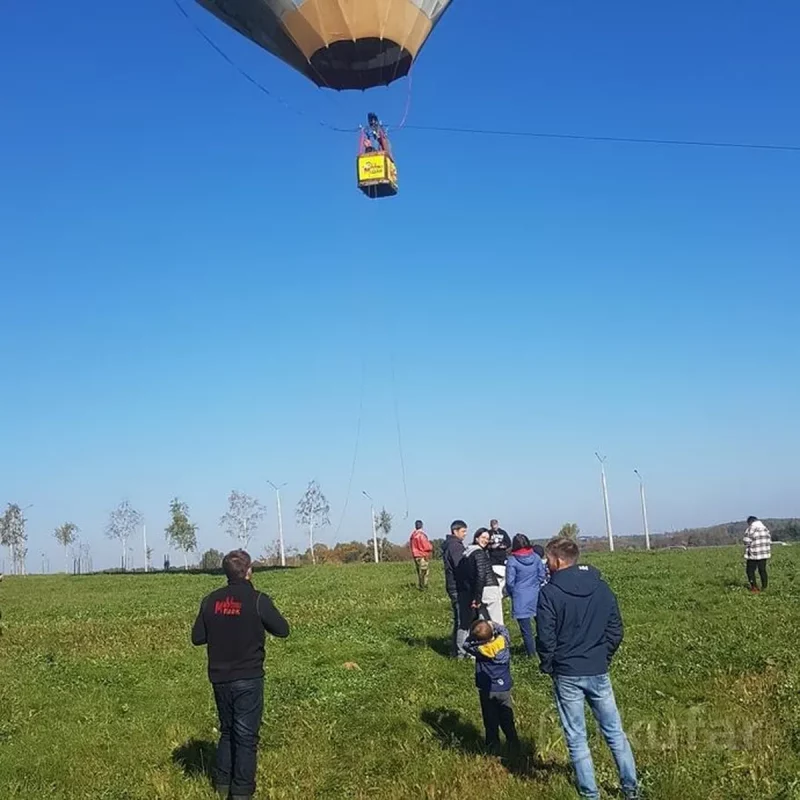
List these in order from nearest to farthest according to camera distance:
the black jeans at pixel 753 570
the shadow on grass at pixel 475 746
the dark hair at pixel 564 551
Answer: the dark hair at pixel 564 551 < the shadow on grass at pixel 475 746 < the black jeans at pixel 753 570

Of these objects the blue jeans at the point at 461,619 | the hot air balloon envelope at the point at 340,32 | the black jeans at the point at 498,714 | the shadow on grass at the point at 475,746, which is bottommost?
the shadow on grass at the point at 475,746

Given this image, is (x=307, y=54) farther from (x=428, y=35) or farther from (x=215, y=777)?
(x=215, y=777)

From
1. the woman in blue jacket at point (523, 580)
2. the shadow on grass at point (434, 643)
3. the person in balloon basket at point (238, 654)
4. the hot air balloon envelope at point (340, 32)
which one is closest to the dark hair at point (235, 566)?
the person in balloon basket at point (238, 654)

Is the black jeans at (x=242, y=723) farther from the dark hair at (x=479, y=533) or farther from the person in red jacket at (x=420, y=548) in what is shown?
the person in red jacket at (x=420, y=548)

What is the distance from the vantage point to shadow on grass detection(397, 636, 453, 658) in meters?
16.3

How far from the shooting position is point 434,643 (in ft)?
56.5

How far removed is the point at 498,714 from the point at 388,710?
2513mm

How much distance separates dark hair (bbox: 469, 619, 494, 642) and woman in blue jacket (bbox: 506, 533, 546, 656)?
5183 millimetres

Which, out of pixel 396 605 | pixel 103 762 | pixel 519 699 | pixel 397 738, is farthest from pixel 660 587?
pixel 103 762

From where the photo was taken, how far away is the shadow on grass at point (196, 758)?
33.3 ft

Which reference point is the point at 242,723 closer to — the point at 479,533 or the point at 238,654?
the point at 238,654

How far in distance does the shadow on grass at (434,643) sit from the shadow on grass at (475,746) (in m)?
4.31

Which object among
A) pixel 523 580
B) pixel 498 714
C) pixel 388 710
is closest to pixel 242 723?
pixel 498 714

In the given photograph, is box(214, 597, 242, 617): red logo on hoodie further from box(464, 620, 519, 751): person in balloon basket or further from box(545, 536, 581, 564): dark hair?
box(545, 536, 581, 564): dark hair
